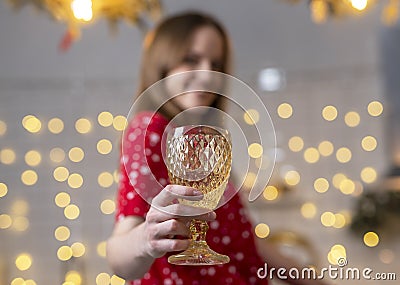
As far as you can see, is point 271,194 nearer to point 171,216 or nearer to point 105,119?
point 105,119

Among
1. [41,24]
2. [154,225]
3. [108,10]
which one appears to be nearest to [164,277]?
[154,225]

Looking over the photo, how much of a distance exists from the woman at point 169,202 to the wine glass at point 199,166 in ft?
0.08

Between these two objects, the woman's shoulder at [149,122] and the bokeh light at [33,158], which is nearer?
the woman's shoulder at [149,122]

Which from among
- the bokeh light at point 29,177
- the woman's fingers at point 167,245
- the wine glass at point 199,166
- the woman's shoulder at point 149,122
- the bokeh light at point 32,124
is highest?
the bokeh light at point 32,124

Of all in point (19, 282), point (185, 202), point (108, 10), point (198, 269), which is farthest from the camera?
point (19, 282)

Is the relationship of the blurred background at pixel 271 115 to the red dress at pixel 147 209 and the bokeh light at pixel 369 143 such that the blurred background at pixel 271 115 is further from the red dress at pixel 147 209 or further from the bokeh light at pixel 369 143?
the red dress at pixel 147 209

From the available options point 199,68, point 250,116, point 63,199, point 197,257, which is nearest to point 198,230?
point 197,257

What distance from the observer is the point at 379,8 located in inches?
108

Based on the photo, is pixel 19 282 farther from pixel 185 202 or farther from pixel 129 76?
pixel 185 202

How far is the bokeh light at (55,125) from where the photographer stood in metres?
2.79

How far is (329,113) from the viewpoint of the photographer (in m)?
2.81

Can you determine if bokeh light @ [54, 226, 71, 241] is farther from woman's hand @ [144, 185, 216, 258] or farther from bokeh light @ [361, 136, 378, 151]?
woman's hand @ [144, 185, 216, 258]

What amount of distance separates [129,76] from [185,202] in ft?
7.43

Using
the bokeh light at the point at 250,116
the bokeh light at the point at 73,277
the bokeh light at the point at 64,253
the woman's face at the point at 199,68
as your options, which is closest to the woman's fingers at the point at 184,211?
the bokeh light at the point at 250,116
